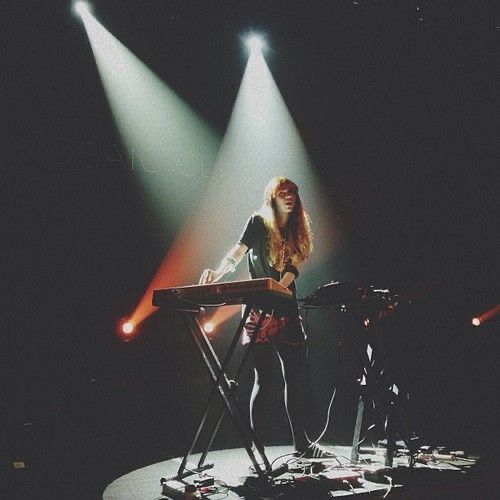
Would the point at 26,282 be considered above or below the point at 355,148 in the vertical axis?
below

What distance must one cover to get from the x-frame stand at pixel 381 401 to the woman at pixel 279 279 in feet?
1.18

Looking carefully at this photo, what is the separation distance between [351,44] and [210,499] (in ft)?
16.0

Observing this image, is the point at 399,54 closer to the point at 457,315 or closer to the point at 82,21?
the point at 457,315

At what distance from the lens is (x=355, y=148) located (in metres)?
5.29

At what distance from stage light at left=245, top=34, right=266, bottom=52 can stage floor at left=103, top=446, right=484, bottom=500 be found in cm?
452

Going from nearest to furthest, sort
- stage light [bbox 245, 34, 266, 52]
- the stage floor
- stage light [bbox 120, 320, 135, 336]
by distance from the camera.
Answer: the stage floor
stage light [bbox 120, 320, 135, 336]
stage light [bbox 245, 34, 266, 52]

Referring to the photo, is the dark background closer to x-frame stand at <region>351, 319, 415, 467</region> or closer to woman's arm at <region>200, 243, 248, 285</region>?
x-frame stand at <region>351, 319, 415, 467</region>

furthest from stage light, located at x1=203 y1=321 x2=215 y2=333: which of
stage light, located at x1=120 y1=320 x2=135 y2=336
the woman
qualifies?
the woman

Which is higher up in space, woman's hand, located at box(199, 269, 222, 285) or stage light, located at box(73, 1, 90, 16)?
stage light, located at box(73, 1, 90, 16)

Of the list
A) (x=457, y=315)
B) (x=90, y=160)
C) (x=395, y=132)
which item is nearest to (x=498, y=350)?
(x=457, y=315)

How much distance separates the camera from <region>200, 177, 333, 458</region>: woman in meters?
2.78

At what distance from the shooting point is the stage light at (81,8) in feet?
15.3

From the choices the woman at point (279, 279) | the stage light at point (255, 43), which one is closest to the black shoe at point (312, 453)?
the woman at point (279, 279)

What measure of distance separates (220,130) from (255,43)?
1.09 meters
